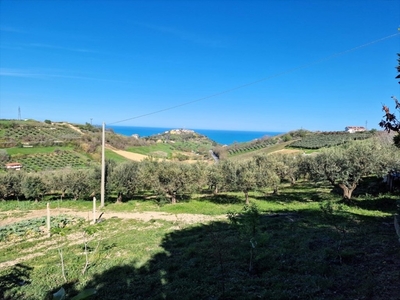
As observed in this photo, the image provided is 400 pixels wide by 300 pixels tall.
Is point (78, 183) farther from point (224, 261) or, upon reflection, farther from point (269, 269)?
point (269, 269)

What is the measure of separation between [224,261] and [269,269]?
1567 mm

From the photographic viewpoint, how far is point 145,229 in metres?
14.6

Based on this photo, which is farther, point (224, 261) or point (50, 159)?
point (50, 159)

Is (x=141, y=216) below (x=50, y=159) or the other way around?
below

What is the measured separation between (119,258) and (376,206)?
15.7 m

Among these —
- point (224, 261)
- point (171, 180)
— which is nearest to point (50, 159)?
point (171, 180)

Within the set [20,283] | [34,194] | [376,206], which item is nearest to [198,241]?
[20,283]

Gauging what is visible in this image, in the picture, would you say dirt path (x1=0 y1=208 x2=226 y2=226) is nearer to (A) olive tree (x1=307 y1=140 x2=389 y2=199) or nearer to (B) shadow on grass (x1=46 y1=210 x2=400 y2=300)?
(B) shadow on grass (x1=46 y1=210 x2=400 y2=300)

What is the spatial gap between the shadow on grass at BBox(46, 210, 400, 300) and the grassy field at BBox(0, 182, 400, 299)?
0.08 ft

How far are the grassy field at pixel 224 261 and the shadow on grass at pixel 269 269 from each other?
25 mm

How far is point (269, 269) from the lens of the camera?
7539mm

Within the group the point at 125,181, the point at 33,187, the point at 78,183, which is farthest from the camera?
the point at 33,187

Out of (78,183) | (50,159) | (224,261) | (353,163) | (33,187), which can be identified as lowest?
(224,261)

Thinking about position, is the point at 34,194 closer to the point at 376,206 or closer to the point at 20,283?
the point at 20,283
